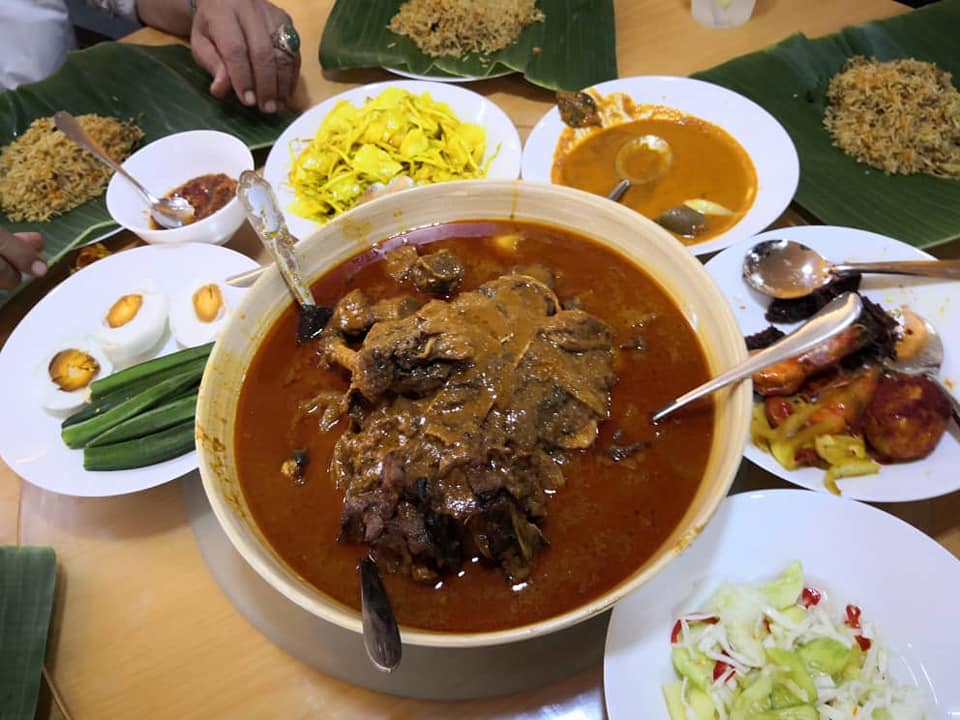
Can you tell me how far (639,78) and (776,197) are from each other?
96 cm

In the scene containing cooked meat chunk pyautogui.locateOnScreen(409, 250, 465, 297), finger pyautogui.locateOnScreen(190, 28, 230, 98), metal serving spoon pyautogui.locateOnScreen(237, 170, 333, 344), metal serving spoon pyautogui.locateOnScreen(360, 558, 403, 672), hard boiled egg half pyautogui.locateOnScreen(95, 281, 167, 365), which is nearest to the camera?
metal serving spoon pyautogui.locateOnScreen(360, 558, 403, 672)

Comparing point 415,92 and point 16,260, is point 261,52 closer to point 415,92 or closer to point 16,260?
point 415,92

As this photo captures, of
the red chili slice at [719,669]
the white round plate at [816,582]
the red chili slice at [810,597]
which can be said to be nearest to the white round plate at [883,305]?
the white round plate at [816,582]

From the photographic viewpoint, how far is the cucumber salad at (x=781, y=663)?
141 cm

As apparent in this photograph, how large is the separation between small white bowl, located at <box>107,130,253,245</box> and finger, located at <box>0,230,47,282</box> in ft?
1.11

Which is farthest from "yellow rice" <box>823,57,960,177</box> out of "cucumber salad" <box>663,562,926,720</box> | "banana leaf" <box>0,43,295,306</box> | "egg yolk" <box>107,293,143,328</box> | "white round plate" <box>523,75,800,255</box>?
"egg yolk" <box>107,293,143,328</box>

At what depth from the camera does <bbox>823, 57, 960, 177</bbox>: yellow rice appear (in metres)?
2.64

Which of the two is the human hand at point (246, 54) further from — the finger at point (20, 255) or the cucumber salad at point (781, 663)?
the cucumber salad at point (781, 663)

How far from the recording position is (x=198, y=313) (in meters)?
2.30

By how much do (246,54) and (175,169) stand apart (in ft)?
2.17

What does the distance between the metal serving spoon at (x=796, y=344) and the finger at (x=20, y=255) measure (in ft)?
8.08

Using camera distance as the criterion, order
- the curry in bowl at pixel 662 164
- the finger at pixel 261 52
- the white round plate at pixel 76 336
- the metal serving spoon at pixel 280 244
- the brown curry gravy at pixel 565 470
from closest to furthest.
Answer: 1. the brown curry gravy at pixel 565 470
2. the metal serving spoon at pixel 280 244
3. the white round plate at pixel 76 336
4. the curry in bowl at pixel 662 164
5. the finger at pixel 261 52

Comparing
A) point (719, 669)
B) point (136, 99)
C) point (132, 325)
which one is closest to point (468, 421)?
point (719, 669)

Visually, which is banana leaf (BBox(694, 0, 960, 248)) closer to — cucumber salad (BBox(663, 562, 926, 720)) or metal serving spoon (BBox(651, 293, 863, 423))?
metal serving spoon (BBox(651, 293, 863, 423))
